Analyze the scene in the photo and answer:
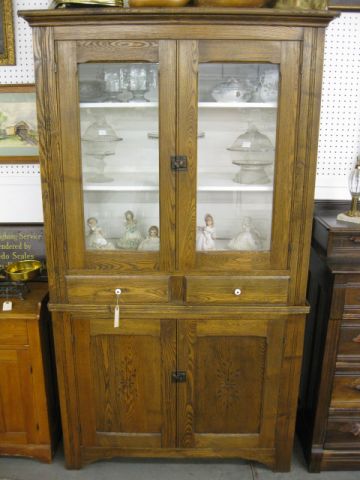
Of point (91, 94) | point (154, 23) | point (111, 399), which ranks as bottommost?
point (111, 399)

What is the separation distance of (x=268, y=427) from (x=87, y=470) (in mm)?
910

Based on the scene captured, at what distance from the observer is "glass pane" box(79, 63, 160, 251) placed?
1.83 meters

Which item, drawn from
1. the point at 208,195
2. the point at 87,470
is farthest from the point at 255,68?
the point at 87,470

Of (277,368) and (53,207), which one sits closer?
(53,207)

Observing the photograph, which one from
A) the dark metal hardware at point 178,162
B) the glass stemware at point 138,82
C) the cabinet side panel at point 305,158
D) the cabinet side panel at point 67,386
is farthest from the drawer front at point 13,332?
the cabinet side panel at point 305,158

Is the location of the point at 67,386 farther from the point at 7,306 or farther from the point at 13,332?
the point at 7,306

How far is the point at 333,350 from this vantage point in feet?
6.77

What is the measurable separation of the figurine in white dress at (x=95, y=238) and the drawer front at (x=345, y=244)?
0.97 m

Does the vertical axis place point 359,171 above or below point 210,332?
above

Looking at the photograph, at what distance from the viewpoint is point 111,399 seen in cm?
215

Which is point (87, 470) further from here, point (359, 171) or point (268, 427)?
point (359, 171)

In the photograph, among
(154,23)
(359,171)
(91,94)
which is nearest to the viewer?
(154,23)

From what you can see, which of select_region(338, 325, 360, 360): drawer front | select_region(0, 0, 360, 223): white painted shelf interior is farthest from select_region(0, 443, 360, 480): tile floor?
select_region(0, 0, 360, 223): white painted shelf interior

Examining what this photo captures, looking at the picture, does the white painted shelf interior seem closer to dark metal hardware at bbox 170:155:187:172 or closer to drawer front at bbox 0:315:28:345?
drawer front at bbox 0:315:28:345
